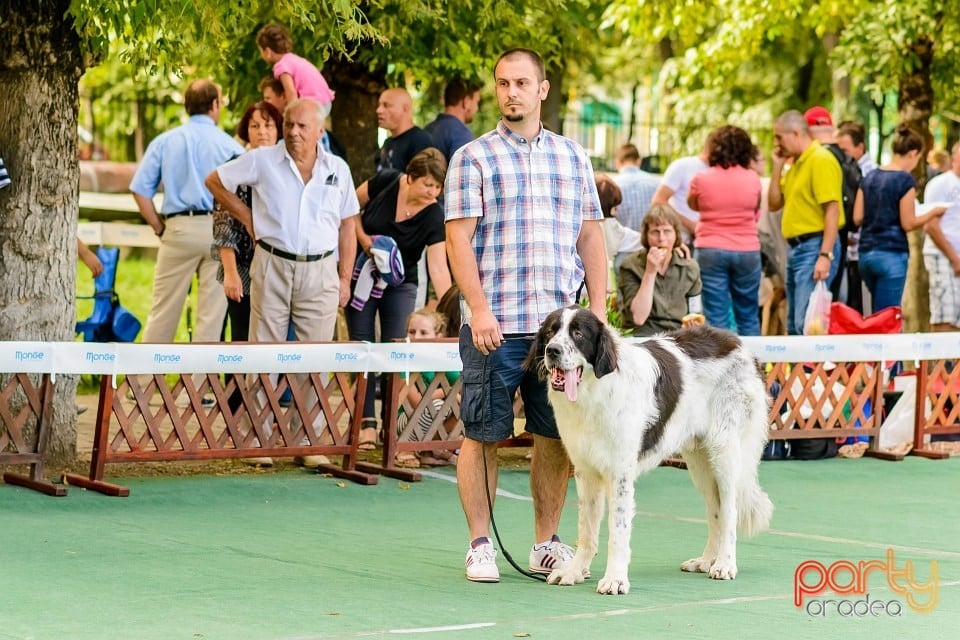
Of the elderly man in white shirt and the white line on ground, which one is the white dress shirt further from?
the white line on ground

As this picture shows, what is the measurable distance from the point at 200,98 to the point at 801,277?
17.0 feet

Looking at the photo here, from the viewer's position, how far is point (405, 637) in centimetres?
593

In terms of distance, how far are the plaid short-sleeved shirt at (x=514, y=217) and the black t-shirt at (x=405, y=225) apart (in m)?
3.97

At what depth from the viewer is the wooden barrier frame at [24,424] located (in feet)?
31.0

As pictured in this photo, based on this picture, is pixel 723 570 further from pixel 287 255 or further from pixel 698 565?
pixel 287 255

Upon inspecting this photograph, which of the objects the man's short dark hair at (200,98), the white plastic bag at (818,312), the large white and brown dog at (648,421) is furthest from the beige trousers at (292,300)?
the white plastic bag at (818,312)

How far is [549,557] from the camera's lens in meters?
7.38

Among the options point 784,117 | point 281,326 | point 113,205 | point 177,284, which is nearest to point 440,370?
point 281,326

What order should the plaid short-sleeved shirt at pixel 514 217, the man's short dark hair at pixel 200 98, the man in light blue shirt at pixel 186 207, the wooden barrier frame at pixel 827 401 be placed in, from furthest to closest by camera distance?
the man's short dark hair at pixel 200 98, the man in light blue shirt at pixel 186 207, the wooden barrier frame at pixel 827 401, the plaid short-sleeved shirt at pixel 514 217

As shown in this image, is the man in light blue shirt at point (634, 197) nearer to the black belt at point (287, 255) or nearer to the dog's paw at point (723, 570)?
the black belt at point (287, 255)

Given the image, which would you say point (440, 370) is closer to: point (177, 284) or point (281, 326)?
point (281, 326)

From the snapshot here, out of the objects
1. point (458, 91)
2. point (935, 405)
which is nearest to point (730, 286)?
point (935, 405)

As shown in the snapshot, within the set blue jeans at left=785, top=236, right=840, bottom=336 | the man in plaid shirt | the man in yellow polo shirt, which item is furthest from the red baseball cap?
the man in plaid shirt

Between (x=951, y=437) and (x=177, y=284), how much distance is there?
20.5 ft
